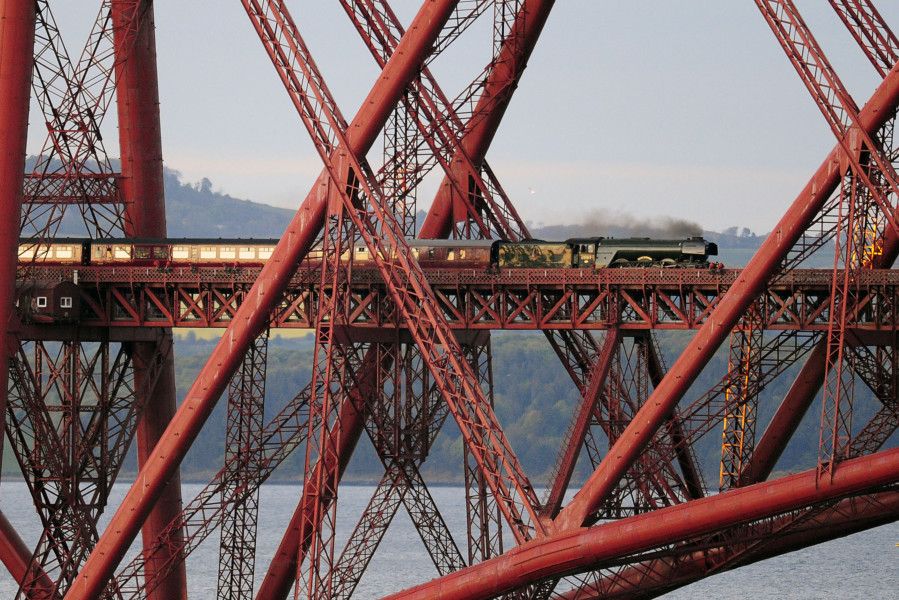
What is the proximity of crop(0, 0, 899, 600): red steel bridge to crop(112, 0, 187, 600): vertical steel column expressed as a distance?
87 millimetres

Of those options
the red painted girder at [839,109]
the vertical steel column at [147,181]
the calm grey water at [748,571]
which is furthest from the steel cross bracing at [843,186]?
the calm grey water at [748,571]

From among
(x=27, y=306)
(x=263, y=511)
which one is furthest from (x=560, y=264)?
(x=263, y=511)

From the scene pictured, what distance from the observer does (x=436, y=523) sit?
53750 mm

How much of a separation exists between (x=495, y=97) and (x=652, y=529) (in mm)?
16019

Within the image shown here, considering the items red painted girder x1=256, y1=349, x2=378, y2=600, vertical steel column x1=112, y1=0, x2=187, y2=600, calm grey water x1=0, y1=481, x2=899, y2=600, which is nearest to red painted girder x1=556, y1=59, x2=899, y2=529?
red painted girder x1=256, y1=349, x2=378, y2=600

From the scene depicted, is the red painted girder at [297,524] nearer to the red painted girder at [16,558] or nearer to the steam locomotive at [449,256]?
the steam locomotive at [449,256]

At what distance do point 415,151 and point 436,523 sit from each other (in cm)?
1020

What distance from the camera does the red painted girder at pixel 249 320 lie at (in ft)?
148

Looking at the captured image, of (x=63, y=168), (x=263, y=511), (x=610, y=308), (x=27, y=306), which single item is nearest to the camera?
(x=610, y=308)

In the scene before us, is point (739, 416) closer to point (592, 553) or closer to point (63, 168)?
point (592, 553)

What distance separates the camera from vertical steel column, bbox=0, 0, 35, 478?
48750mm

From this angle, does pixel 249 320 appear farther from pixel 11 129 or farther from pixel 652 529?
pixel 652 529

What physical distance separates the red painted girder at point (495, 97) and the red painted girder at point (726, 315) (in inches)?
510

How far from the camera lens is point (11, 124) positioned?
48750 mm
